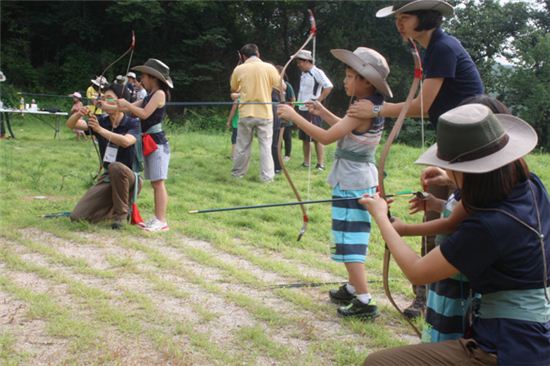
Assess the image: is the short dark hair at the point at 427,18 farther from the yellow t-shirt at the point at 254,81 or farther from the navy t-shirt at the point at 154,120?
the yellow t-shirt at the point at 254,81

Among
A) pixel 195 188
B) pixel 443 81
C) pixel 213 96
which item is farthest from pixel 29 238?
pixel 213 96

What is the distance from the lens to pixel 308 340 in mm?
3203

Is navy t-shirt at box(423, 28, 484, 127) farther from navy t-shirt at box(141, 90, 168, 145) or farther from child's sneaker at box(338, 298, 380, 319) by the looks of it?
navy t-shirt at box(141, 90, 168, 145)

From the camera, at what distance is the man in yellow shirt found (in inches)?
295

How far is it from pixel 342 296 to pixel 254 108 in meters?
4.38

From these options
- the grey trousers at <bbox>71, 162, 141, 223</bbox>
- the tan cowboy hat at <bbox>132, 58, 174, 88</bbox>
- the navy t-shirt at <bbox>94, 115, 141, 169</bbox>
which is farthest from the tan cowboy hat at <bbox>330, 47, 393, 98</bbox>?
the grey trousers at <bbox>71, 162, 141, 223</bbox>

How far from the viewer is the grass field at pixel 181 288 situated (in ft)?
9.91

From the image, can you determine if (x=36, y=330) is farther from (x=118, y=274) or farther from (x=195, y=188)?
(x=195, y=188)

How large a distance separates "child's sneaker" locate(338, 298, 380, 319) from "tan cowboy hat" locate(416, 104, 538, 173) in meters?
1.62

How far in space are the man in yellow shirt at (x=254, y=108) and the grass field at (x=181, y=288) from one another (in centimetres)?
81

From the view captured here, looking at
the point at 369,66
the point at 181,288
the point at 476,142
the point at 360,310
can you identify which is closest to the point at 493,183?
the point at 476,142

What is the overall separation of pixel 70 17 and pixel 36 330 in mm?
21957

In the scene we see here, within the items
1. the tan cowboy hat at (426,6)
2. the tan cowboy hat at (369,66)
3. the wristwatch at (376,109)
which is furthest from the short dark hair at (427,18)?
the wristwatch at (376,109)

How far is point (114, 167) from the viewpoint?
545 cm
